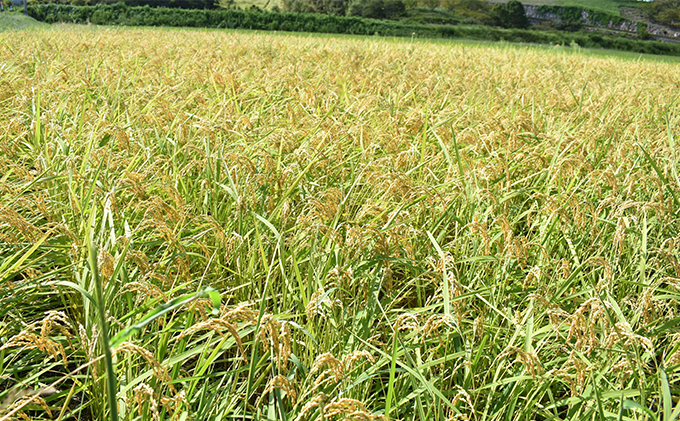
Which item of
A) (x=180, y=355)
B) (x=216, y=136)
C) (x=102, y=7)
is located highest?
(x=102, y=7)

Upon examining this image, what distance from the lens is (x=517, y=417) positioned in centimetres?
126

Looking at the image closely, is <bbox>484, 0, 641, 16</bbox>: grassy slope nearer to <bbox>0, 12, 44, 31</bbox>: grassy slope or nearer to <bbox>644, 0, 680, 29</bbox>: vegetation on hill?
<bbox>644, 0, 680, 29</bbox>: vegetation on hill

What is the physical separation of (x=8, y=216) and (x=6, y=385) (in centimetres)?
51

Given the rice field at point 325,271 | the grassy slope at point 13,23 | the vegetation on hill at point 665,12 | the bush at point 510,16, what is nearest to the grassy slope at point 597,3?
the vegetation on hill at point 665,12

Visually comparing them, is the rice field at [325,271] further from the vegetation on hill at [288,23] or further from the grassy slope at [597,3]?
the grassy slope at [597,3]

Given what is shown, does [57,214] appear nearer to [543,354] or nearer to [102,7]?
[543,354]

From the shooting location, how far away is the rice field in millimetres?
1192

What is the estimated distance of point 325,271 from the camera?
5.49 ft

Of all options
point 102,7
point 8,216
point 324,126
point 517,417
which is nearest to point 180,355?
point 8,216

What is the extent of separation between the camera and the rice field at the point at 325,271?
46.9 inches

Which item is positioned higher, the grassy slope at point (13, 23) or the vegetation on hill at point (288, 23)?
the vegetation on hill at point (288, 23)

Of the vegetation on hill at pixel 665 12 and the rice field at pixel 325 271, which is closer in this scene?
the rice field at pixel 325 271

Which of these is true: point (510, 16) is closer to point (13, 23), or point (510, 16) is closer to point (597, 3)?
point (597, 3)

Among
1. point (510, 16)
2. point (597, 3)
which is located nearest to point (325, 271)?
point (510, 16)
